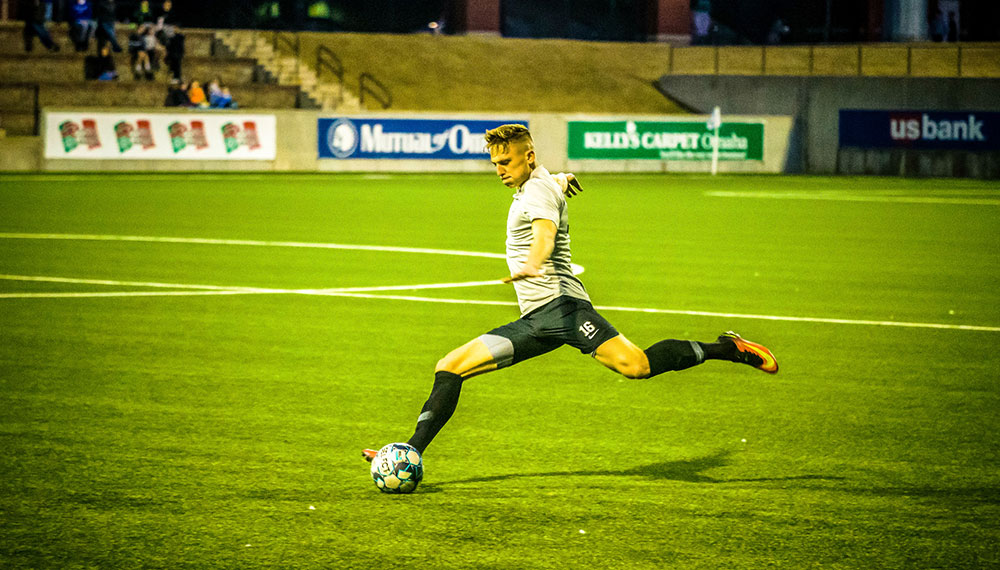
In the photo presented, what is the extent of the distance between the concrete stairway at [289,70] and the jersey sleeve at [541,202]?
1474 inches

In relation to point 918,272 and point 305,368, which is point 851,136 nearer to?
point 918,272

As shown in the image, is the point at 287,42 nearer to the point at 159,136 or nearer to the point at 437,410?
the point at 159,136

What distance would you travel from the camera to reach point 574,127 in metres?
40.4

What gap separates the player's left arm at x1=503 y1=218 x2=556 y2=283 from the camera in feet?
19.7

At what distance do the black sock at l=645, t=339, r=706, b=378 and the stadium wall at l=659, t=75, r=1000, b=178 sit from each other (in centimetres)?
3749

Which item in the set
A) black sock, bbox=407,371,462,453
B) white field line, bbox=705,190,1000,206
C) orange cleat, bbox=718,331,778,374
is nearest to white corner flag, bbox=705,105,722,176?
white field line, bbox=705,190,1000,206

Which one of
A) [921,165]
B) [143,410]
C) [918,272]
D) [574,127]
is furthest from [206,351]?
[921,165]

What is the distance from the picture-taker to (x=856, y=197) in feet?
98.6

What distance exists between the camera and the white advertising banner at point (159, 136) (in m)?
34.9

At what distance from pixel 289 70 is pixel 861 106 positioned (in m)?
19.4

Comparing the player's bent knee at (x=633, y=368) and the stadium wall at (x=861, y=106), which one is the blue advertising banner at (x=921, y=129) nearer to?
the stadium wall at (x=861, y=106)

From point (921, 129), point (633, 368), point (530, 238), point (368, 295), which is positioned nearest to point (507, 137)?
point (530, 238)

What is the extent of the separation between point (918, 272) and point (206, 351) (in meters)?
9.22

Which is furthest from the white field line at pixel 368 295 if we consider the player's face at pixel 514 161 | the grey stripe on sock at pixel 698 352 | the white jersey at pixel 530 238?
the player's face at pixel 514 161
